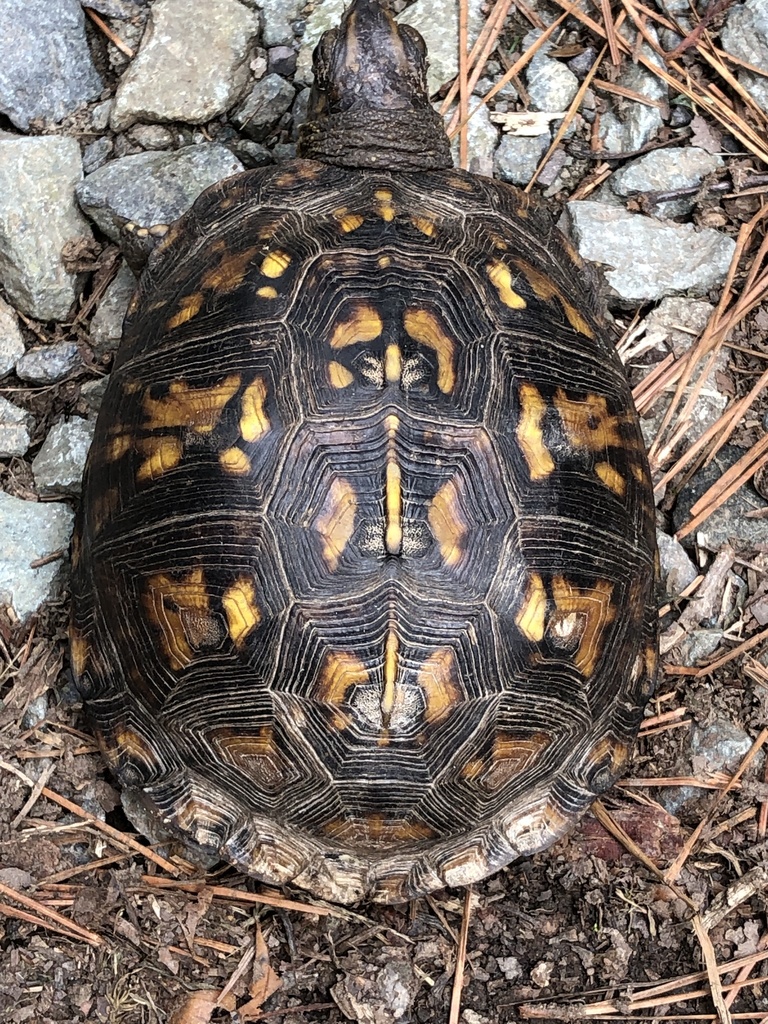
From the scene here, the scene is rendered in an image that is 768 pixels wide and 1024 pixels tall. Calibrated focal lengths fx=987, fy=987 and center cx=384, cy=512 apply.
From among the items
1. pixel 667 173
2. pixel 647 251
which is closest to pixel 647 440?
pixel 647 251

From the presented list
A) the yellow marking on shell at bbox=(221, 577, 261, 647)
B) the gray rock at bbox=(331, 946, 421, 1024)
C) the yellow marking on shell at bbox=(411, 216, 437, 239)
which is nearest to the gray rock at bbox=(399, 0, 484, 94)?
the yellow marking on shell at bbox=(411, 216, 437, 239)

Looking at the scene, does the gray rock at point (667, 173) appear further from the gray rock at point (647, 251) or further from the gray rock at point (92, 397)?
the gray rock at point (92, 397)

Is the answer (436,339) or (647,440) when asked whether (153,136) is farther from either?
(647,440)

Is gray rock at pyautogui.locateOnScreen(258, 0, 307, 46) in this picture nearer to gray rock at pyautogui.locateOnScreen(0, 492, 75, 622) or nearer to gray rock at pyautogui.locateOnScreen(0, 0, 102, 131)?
gray rock at pyautogui.locateOnScreen(0, 0, 102, 131)

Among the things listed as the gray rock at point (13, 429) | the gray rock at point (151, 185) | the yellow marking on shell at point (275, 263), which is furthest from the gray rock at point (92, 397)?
the yellow marking on shell at point (275, 263)

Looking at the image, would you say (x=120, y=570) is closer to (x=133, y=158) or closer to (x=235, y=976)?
(x=235, y=976)
